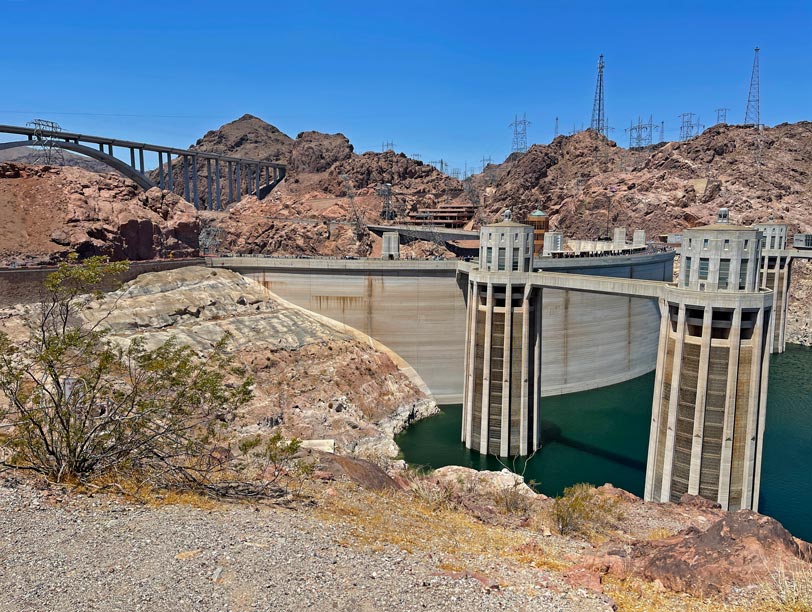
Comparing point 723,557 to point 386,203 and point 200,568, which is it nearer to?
point 200,568

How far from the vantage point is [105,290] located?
134 feet

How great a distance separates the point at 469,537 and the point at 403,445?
23.7m

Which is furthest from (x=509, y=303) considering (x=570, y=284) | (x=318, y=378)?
(x=318, y=378)

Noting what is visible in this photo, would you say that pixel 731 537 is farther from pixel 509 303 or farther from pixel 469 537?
pixel 509 303

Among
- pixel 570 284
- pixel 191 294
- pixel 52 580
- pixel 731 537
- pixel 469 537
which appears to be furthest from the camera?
pixel 191 294

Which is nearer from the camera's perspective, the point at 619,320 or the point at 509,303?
the point at 509,303

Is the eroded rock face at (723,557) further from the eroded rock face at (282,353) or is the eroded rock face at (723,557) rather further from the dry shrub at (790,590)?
the eroded rock face at (282,353)

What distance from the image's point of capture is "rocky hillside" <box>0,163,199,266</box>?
137ft

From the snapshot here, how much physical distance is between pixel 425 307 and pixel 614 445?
18.3 m

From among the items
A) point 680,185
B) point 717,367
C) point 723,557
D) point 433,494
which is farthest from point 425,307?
point 680,185

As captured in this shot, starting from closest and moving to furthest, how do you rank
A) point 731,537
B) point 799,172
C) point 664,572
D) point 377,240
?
point 664,572 → point 731,537 → point 377,240 → point 799,172

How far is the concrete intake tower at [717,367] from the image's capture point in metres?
26.6

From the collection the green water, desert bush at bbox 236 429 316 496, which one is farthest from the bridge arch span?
desert bush at bbox 236 429 316 496

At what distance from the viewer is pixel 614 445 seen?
38.5 m
